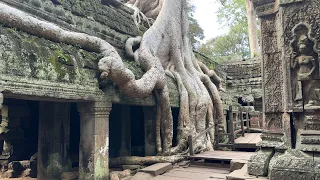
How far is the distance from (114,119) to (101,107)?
2684 millimetres

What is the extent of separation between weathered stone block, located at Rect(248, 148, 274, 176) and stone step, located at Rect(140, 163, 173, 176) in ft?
7.10

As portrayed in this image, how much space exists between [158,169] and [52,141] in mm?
2222

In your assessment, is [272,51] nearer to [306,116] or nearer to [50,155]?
[306,116]

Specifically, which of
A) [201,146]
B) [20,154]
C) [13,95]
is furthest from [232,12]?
[13,95]

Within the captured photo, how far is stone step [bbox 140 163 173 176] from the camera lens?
5.88 meters

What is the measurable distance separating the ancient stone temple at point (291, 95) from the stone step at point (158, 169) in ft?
7.13

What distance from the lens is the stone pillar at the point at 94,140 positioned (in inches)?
201

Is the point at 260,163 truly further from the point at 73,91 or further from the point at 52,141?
the point at 52,141

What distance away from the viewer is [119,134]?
307 inches

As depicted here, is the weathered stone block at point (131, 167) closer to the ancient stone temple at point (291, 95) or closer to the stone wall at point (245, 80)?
the ancient stone temple at point (291, 95)

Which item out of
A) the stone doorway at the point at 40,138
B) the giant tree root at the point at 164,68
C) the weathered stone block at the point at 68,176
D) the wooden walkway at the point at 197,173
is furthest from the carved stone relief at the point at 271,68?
the stone doorway at the point at 40,138

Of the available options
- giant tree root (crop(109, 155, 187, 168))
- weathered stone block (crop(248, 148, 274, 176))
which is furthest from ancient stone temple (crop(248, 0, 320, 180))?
giant tree root (crop(109, 155, 187, 168))

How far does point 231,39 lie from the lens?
88.1 feet

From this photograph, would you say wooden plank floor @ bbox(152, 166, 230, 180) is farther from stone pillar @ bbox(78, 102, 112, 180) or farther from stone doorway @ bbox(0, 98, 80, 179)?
stone doorway @ bbox(0, 98, 80, 179)
